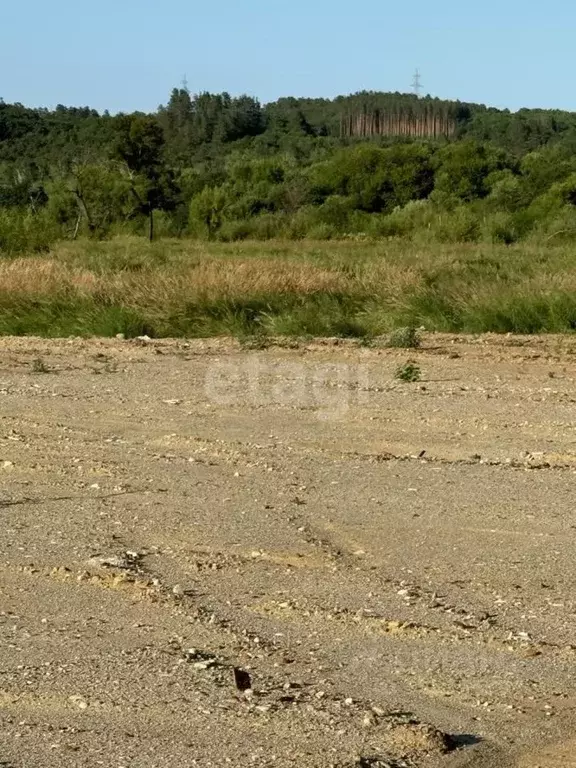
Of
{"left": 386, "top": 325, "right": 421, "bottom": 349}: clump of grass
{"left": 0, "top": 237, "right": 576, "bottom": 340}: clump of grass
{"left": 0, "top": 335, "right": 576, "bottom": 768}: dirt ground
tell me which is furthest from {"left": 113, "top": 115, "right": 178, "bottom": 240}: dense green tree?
{"left": 0, "top": 335, "right": 576, "bottom": 768}: dirt ground

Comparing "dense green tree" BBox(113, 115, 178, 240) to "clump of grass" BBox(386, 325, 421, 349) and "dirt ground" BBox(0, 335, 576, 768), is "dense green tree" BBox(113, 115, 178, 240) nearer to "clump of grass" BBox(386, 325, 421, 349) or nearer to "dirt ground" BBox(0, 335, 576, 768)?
"clump of grass" BBox(386, 325, 421, 349)

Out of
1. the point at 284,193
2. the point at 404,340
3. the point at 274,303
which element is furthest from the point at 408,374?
the point at 284,193

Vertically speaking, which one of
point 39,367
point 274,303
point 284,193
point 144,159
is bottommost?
point 39,367

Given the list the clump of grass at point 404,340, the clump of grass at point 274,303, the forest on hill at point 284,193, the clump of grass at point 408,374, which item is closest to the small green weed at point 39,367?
the clump of grass at point 274,303

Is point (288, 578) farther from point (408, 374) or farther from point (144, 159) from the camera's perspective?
point (144, 159)

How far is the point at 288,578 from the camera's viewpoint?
5203 mm

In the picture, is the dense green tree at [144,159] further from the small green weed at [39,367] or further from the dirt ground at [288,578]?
the dirt ground at [288,578]

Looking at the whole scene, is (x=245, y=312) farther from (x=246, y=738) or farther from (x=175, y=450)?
(x=246, y=738)

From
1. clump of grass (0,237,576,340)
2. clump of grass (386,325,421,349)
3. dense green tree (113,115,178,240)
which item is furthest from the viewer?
dense green tree (113,115,178,240)

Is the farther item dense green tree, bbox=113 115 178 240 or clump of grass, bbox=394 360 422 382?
dense green tree, bbox=113 115 178 240

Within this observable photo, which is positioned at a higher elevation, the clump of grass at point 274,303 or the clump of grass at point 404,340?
the clump of grass at point 274,303

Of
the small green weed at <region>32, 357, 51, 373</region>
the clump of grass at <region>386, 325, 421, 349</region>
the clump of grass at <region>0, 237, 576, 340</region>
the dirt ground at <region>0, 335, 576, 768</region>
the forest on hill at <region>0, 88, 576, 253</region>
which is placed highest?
the forest on hill at <region>0, 88, 576, 253</region>

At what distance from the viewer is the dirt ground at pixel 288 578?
3629 millimetres

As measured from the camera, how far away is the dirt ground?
11.9 ft
